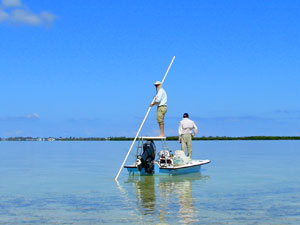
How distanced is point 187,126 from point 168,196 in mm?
7495

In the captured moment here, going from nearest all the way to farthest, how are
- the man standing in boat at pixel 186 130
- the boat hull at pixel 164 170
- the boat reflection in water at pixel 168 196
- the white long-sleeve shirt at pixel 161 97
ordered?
1. the boat reflection in water at pixel 168 196
2. the boat hull at pixel 164 170
3. the white long-sleeve shirt at pixel 161 97
4. the man standing in boat at pixel 186 130

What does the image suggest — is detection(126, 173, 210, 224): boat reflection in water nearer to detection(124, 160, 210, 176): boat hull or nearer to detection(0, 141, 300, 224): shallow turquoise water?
detection(0, 141, 300, 224): shallow turquoise water

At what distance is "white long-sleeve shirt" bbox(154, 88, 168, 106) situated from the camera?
17.3 meters

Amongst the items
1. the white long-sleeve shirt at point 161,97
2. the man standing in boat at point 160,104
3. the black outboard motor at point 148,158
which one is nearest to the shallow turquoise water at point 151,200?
the black outboard motor at point 148,158

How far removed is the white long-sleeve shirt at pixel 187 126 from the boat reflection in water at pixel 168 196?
206cm

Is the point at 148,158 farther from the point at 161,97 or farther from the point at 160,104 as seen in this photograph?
the point at 161,97

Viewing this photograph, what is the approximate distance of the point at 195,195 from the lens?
11703 millimetres

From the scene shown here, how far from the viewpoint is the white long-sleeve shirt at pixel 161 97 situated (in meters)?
17.3

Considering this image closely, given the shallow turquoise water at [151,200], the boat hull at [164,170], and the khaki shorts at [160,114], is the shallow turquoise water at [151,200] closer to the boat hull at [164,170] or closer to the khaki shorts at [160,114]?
the boat hull at [164,170]

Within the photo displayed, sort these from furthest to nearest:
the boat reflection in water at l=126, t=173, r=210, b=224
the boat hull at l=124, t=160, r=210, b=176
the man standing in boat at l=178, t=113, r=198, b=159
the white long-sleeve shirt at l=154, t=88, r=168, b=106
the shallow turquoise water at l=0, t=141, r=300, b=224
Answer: the man standing in boat at l=178, t=113, r=198, b=159 < the white long-sleeve shirt at l=154, t=88, r=168, b=106 < the boat hull at l=124, t=160, r=210, b=176 < the boat reflection in water at l=126, t=173, r=210, b=224 < the shallow turquoise water at l=0, t=141, r=300, b=224

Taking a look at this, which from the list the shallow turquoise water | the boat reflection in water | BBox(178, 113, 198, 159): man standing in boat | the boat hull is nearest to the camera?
the shallow turquoise water

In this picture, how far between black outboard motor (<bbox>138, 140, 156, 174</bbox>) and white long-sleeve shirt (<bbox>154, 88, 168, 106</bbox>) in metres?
1.48

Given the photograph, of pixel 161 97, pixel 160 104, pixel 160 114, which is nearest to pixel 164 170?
pixel 160 114

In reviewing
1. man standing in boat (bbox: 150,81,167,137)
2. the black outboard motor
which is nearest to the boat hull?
the black outboard motor
